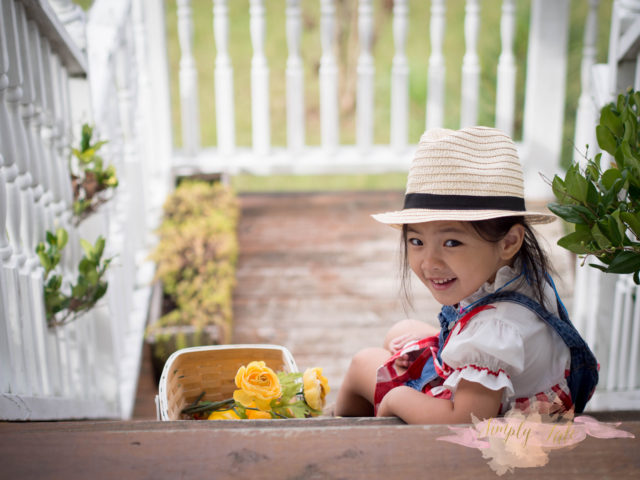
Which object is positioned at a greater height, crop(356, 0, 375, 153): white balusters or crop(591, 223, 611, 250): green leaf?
crop(356, 0, 375, 153): white balusters

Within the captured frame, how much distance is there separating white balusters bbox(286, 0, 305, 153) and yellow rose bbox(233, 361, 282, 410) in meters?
2.44

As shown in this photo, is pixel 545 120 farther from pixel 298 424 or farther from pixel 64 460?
pixel 64 460

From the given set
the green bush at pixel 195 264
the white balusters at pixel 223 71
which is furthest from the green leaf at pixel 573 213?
the white balusters at pixel 223 71

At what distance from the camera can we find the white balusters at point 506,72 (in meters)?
3.57

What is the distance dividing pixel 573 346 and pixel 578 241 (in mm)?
243

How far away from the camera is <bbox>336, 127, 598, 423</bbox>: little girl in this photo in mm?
1217

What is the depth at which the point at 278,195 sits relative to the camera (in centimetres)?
404

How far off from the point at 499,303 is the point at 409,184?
0.28 m

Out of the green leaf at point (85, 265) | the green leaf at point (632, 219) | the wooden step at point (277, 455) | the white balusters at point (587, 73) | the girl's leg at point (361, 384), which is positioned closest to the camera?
the wooden step at point (277, 455)

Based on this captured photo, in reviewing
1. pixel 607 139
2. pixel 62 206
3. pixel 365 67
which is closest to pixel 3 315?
pixel 62 206

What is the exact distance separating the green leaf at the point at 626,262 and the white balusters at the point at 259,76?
265 cm

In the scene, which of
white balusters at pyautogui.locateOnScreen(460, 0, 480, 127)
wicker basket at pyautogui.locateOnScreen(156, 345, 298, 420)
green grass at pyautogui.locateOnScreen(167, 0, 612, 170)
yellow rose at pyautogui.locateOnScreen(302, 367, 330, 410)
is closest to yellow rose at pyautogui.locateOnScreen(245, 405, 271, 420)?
yellow rose at pyautogui.locateOnScreen(302, 367, 330, 410)

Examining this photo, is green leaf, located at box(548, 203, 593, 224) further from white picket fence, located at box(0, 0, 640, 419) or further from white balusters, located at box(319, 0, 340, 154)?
white balusters, located at box(319, 0, 340, 154)

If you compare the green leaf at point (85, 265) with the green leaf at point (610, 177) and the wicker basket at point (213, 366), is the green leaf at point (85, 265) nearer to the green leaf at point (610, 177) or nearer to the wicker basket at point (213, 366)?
the wicker basket at point (213, 366)
